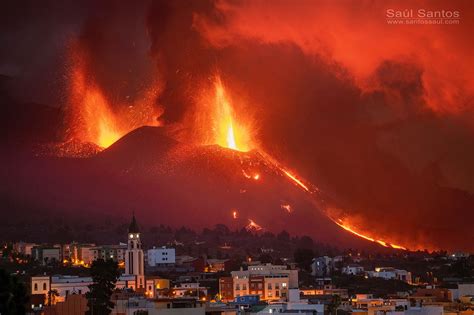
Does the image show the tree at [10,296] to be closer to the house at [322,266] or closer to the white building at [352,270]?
the house at [322,266]

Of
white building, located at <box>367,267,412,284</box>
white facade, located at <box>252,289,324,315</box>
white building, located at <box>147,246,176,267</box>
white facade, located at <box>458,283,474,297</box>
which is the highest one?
white building, located at <box>147,246,176,267</box>

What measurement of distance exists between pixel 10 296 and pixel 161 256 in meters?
35.9

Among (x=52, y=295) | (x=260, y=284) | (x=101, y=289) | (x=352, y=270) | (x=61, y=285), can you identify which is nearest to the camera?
(x=101, y=289)

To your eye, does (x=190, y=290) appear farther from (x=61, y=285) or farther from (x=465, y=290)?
(x=465, y=290)

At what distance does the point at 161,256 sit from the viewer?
56469 millimetres

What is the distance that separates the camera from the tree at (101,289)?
2886cm

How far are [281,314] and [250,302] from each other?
29.1 feet

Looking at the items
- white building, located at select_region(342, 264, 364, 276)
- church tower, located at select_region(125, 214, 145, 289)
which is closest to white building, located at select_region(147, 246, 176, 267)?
church tower, located at select_region(125, 214, 145, 289)

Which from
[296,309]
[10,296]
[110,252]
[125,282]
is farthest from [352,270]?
[10,296]

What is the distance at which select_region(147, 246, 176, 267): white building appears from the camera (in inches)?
2197

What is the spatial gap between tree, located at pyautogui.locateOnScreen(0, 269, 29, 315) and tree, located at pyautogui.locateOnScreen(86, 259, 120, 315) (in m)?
5.91

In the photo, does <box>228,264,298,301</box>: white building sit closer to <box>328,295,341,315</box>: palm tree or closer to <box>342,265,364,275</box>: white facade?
<box>328,295,341,315</box>: palm tree

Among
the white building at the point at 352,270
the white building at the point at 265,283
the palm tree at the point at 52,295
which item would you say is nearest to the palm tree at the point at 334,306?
the white building at the point at 265,283

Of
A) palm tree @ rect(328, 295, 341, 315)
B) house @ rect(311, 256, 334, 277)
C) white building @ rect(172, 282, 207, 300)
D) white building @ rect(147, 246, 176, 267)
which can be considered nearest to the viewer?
palm tree @ rect(328, 295, 341, 315)
